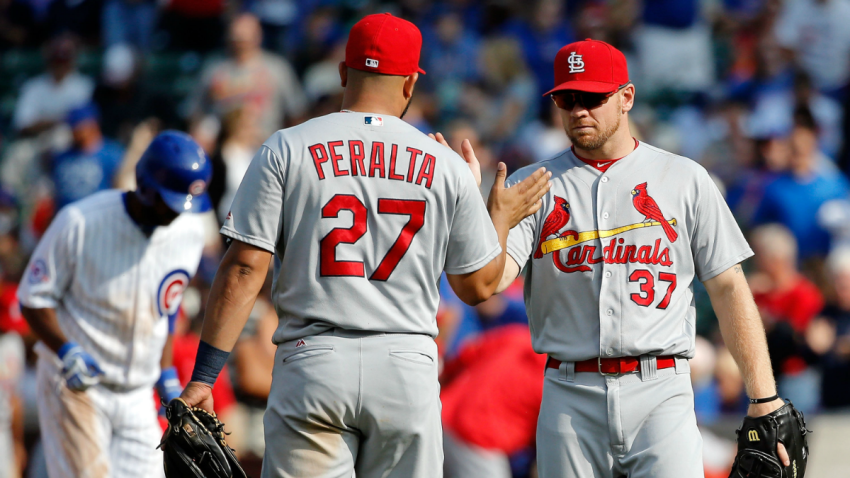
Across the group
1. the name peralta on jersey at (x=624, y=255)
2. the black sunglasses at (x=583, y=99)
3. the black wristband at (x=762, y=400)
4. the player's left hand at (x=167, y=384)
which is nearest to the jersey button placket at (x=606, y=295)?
the name peralta on jersey at (x=624, y=255)

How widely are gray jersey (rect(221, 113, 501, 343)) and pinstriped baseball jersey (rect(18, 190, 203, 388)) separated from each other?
2136 millimetres

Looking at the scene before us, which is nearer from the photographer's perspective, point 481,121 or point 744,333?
point 744,333

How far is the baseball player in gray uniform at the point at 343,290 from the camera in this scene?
3469 mm

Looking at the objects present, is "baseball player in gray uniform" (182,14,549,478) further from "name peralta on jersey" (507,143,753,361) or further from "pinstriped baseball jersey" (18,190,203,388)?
"pinstriped baseball jersey" (18,190,203,388)

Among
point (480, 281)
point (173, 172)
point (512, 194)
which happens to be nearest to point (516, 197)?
point (512, 194)

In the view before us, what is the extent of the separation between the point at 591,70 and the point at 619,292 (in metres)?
0.92

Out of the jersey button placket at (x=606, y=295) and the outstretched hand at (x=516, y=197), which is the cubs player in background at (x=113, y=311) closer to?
the outstretched hand at (x=516, y=197)

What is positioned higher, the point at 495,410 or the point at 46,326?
the point at 46,326

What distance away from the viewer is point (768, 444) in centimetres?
392

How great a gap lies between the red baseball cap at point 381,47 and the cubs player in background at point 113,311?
1945 millimetres

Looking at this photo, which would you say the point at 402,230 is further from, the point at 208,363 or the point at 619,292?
the point at 619,292

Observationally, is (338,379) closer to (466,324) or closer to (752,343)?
(752,343)

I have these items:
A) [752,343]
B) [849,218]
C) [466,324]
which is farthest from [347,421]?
[849,218]

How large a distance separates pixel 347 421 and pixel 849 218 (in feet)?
22.3
